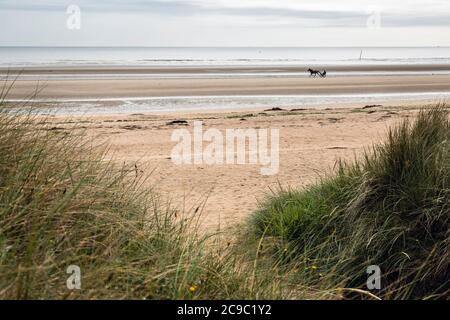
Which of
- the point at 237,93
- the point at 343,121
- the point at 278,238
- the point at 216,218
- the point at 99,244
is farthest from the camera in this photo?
the point at 237,93

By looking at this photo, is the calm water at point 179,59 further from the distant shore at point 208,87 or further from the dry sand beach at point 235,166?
the dry sand beach at point 235,166

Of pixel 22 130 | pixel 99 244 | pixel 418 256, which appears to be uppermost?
pixel 22 130

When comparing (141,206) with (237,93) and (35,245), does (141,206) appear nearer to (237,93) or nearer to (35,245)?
(35,245)

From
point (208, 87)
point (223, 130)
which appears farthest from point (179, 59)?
point (223, 130)

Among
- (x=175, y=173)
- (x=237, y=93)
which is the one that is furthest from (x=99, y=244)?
(x=237, y=93)

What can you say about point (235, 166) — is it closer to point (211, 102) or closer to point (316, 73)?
point (211, 102)

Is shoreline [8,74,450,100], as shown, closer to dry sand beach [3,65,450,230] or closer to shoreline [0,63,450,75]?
dry sand beach [3,65,450,230]

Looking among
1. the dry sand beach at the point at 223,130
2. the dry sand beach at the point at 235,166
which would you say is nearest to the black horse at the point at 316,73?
the dry sand beach at the point at 223,130

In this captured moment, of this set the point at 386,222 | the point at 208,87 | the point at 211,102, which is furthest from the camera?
the point at 208,87

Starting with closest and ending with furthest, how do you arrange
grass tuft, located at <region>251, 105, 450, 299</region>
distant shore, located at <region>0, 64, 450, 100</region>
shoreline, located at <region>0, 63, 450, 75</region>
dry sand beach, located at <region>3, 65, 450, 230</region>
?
1. grass tuft, located at <region>251, 105, 450, 299</region>
2. dry sand beach, located at <region>3, 65, 450, 230</region>
3. distant shore, located at <region>0, 64, 450, 100</region>
4. shoreline, located at <region>0, 63, 450, 75</region>

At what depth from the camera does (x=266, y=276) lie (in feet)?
12.4

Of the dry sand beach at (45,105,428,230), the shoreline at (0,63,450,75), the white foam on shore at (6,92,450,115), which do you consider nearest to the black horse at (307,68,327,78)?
the shoreline at (0,63,450,75)

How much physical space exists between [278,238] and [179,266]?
2286mm

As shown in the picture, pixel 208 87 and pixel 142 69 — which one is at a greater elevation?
pixel 142 69
